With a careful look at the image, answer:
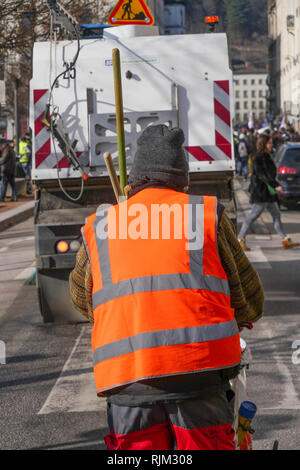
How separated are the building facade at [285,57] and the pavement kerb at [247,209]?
88.4ft

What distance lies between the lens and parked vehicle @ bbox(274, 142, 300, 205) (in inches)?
882

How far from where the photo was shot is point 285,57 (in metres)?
90.3

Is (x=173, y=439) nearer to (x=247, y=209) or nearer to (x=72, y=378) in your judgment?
(x=72, y=378)

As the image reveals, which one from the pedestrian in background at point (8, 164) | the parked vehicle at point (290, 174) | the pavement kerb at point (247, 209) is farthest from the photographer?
the pedestrian in background at point (8, 164)

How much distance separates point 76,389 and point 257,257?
734cm

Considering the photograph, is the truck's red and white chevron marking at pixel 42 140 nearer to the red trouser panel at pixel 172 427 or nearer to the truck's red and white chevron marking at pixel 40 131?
the truck's red and white chevron marking at pixel 40 131

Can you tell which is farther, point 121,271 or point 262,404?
point 262,404

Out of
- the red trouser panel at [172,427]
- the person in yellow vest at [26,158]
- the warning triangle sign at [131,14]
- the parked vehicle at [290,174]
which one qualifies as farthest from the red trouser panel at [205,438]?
the person in yellow vest at [26,158]

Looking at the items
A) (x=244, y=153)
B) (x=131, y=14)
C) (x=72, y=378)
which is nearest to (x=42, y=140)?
(x=131, y=14)

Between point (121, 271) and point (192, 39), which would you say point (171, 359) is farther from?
point (192, 39)

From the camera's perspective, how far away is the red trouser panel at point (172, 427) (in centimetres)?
307

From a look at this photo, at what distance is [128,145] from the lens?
8.77 metres
